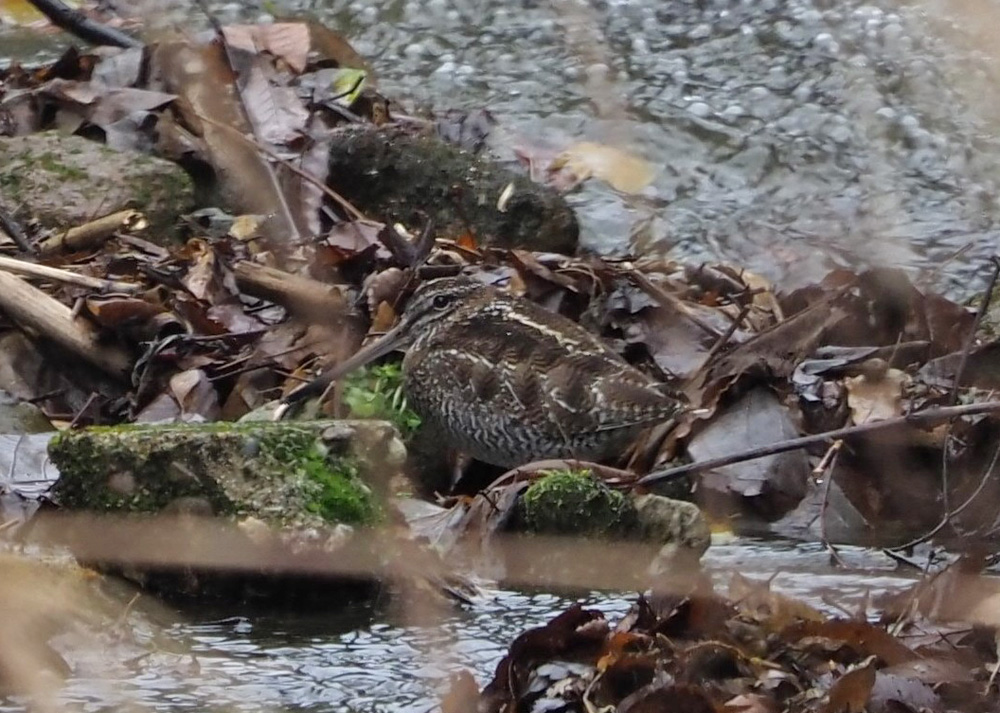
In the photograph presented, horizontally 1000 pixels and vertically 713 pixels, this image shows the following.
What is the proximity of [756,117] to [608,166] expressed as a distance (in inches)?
35.0

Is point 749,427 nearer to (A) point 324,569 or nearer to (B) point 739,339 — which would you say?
(B) point 739,339

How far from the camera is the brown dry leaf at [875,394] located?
455 centimetres

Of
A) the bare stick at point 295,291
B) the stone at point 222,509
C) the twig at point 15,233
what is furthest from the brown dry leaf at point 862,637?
the twig at point 15,233

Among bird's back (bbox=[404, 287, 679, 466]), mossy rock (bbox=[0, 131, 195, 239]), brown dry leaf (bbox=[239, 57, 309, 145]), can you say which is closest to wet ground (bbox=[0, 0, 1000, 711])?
bird's back (bbox=[404, 287, 679, 466])

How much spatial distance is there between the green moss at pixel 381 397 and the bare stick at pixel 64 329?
2.32 feet

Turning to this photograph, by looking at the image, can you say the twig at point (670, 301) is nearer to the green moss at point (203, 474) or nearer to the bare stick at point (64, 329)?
the bare stick at point (64, 329)

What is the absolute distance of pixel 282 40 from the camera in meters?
7.85

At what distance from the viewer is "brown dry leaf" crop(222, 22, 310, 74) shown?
25.1ft

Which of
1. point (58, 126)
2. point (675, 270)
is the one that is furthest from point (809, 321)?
point (58, 126)

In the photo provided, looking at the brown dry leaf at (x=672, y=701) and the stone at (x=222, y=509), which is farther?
the stone at (x=222, y=509)

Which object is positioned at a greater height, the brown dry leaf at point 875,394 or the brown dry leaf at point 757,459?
the brown dry leaf at point 875,394

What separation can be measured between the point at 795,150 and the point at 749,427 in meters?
3.26

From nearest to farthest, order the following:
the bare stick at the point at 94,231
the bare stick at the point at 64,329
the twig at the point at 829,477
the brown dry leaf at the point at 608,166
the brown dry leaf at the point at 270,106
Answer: the twig at the point at 829,477 < the bare stick at the point at 64,329 < the bare stick at the point at 94,231 < the brown dry leaf at the point at 270,106 < the brown dry leaf at the point at 608,166

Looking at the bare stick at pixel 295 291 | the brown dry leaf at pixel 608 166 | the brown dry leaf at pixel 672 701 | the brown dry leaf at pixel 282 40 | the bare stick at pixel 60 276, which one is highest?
the brown dry leaf at pixel 672 701
